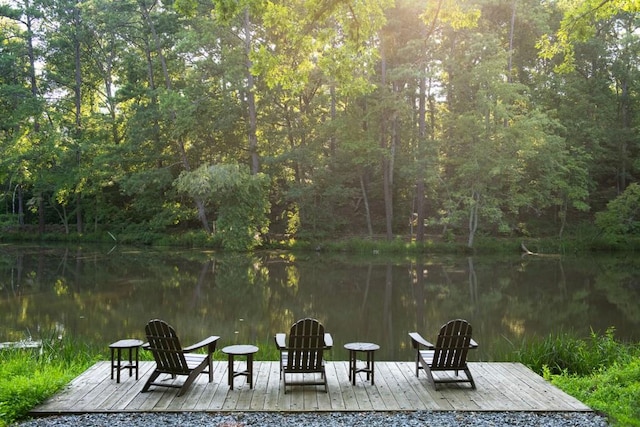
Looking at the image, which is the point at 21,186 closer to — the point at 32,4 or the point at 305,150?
the point at 32,4

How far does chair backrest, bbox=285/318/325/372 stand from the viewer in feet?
18.2

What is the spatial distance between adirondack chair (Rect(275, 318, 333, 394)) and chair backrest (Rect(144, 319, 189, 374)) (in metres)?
1.00

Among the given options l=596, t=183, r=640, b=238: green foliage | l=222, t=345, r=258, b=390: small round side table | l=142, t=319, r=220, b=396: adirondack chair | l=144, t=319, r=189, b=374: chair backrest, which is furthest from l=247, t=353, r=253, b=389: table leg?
l=596, t=183, r=640, b=238: green foliage

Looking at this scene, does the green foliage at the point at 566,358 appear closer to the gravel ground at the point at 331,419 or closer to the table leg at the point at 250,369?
the gravel ground at the point at 331,419

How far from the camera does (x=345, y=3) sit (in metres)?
7.67

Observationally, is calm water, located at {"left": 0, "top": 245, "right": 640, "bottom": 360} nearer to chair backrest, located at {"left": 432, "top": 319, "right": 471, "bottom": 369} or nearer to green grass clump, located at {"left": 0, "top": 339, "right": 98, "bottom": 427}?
green grass clump, located at {"left": 0, "top": 339, "right": 98, "bottom": 427}

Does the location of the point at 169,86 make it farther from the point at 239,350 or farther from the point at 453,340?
the point at 453,340

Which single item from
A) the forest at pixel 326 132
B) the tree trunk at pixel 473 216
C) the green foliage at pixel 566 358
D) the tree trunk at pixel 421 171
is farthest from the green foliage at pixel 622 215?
the green foliage at pixel 566 358

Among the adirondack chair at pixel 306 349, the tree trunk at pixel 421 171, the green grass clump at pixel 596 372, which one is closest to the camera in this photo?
the green grass clump at pixel 596 372

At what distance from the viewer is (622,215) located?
22781 mm

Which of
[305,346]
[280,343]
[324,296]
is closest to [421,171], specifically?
[324,296]

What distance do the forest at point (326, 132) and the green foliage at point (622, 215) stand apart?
0.07m

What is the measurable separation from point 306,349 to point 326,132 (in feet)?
68.0

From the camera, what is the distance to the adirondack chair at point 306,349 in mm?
5543
